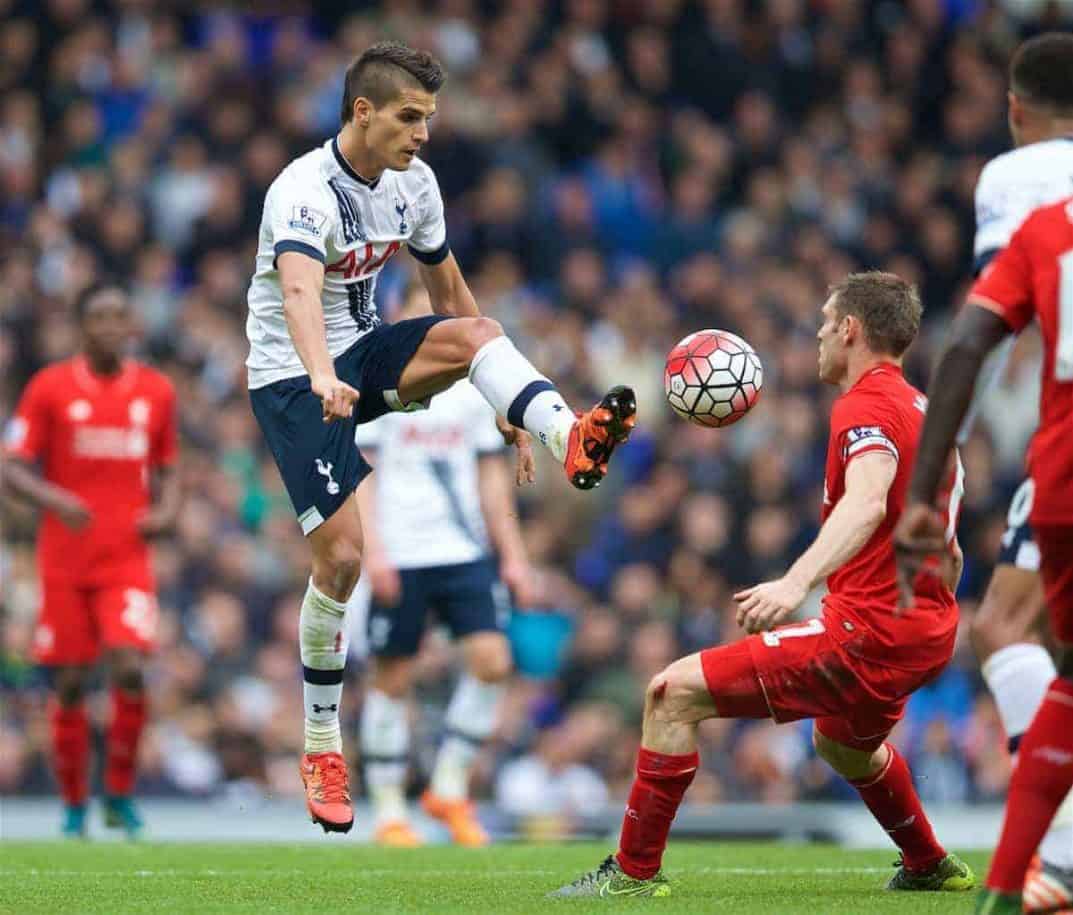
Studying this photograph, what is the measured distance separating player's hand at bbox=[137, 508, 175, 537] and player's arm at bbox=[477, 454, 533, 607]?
1722 millimetres

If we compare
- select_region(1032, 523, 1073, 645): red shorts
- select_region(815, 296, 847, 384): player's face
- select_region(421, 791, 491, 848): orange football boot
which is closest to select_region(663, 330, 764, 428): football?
select_region(815, 296, 847, 384): player's face

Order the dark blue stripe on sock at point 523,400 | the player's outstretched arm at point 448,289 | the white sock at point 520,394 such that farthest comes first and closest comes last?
the player's outstretched arm at point 448,289
the dark blue stripe on sock at point 523,400
the white sock at point 520,394

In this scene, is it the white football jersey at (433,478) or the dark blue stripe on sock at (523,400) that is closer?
the dark blue stripe on sock at (523,400)

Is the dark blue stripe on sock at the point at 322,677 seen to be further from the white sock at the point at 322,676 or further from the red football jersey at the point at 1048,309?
the red football jersey at the point at 1048,309

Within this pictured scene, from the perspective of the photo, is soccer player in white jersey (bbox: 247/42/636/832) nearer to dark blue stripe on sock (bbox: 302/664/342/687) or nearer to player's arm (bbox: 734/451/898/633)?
dark blue stripe on sock (bbox: 302/664/342/687)

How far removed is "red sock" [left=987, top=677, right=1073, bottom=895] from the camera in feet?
16.6

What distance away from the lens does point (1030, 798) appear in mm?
5062

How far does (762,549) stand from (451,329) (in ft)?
24.8

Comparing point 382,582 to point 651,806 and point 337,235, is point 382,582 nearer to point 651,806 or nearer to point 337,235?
point 337,235

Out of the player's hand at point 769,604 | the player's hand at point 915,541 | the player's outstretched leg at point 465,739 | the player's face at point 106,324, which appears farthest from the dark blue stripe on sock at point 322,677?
the player's face at point 106,324

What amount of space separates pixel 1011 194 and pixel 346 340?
3.03 metres

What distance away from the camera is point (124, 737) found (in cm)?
1081

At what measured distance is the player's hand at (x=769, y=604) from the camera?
579 cm

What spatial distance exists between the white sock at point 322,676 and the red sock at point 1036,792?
3.22 meters
